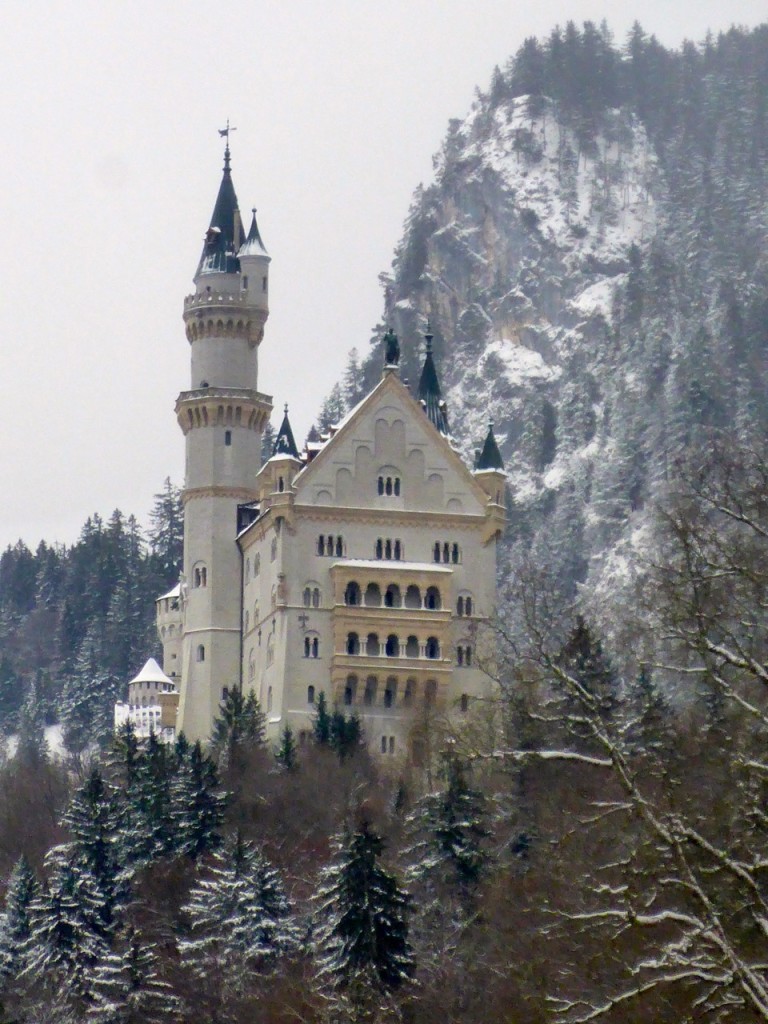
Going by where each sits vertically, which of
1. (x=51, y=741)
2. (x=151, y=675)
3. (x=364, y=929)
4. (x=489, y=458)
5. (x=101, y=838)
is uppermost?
(x=489, y=458)

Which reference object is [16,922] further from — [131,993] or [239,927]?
[239,927]

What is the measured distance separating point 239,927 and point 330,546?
39.0m

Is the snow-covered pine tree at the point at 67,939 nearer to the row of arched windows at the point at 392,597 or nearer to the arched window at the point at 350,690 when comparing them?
the arched window at the point at 350,690

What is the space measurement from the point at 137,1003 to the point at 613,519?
12038 cm

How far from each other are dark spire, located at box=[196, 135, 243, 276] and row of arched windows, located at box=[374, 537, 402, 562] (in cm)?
1566

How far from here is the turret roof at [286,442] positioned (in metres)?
113

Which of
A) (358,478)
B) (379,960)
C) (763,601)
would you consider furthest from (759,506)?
(358,478)

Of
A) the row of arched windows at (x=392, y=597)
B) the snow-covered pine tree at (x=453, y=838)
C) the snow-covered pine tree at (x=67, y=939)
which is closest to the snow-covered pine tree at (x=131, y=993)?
the snow-covered pine tree at (x=67, y=939)

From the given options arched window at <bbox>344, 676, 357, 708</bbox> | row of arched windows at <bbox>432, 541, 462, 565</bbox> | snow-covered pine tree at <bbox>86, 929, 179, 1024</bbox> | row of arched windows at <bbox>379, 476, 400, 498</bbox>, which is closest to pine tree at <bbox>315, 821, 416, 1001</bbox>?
snow-covered pine tree at <bbox>86, 929, 179, 1024</bbox>

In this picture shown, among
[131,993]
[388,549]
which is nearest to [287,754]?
[388,549]

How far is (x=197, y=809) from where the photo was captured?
88188 millimetres

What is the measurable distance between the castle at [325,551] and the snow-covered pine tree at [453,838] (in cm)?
2616

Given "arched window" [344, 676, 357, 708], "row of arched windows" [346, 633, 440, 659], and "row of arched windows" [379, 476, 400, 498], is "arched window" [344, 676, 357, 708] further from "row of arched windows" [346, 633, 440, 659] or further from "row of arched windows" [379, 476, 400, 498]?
"row of arched windows" [379, 476, 400, 498]

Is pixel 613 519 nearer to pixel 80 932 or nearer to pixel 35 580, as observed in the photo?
pixel 35 580
